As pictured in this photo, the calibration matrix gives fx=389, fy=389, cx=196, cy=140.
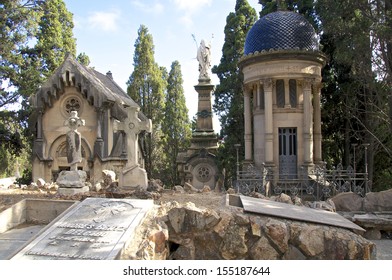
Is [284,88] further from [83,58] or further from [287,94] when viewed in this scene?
[83,58]

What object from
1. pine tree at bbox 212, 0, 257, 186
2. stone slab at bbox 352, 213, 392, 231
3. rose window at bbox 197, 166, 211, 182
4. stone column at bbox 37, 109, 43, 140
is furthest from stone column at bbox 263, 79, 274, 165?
stone column at bbox 37, 109, 43, 140

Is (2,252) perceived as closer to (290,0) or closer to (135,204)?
(135,204)

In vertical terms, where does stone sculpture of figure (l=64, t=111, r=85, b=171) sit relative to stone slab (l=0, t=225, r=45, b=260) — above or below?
above

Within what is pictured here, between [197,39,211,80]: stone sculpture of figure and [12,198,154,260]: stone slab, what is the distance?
20.1 m

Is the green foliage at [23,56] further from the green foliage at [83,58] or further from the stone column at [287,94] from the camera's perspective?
the stone column at [287,94]

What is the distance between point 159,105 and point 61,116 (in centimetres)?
1145

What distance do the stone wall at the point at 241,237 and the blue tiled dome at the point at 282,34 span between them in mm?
11168

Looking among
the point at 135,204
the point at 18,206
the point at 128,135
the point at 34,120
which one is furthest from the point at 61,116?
the point at 135,204

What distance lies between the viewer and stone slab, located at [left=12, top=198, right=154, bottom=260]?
18.6 ft

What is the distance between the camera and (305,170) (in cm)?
1638

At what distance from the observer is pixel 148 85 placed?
31984mm

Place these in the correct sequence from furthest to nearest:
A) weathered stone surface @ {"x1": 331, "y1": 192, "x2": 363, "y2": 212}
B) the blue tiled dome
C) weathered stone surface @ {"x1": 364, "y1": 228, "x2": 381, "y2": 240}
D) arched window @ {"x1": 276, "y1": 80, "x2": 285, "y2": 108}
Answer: arched window @ {"x1": 276, "y1": 80, "x2": 285, "y2": 108} → the blue tiled dome → weathered stone surface @ {"x1": 331, "y1": 192, "x2": 363, "y2": 212} → weathered stone surface @ {"x1": 364, "y1": 228, "x2": 381, "y2": 240}

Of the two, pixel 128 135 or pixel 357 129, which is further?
pixel 357 129

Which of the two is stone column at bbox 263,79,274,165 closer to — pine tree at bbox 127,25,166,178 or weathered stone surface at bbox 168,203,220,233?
weathered stone surface at bbox 168,203,220,233
